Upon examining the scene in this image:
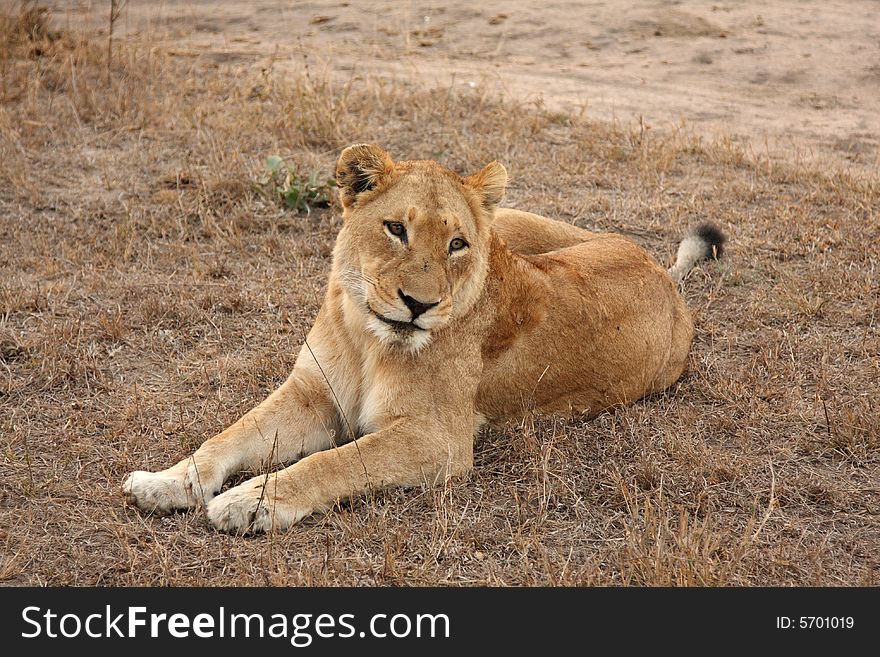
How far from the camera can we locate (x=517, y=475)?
13.2ft

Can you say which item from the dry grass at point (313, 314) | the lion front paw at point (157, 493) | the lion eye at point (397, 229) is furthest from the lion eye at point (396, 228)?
the lion front paw at point (157, 493)

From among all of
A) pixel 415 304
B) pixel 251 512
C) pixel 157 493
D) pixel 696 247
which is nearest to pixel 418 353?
pixel 415 304

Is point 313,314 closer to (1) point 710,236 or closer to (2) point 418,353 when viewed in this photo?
(2) point 418,353

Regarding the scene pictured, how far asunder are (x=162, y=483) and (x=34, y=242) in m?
3.11

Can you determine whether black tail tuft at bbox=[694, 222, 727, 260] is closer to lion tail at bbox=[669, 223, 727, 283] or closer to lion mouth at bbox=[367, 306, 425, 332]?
lion tail at bbox=[669, 223, 727, 283]

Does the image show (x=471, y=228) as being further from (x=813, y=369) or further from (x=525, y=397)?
(x=813, y=369)

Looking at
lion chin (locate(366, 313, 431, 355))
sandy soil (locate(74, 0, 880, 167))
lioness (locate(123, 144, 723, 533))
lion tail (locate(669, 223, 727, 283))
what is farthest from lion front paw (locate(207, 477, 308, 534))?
sandy soil (locate(74, 0, 880, 167))

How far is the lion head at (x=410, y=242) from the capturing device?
3666 mm

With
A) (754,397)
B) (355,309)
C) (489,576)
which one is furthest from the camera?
(754,397)

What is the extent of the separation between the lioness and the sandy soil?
4.25 meters

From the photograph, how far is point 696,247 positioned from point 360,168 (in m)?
2.73

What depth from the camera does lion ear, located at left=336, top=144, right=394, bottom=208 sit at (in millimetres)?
3889

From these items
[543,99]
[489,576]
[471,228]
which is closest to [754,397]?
[471,228]

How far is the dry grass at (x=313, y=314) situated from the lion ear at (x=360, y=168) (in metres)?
1.10
